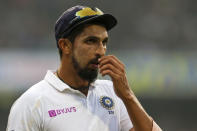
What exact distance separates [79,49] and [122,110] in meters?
0.39

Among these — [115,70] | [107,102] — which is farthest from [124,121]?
[115,70]

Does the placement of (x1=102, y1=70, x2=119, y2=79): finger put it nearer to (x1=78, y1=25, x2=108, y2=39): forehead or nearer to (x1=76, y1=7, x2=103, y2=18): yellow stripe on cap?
(x1=78, y1=25, x2=108, y2=39): forehead

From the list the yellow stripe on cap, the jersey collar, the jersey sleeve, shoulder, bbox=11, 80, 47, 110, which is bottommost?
the jersey sleeve

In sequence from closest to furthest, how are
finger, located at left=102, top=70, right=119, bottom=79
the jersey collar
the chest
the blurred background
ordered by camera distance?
finger, located at left=102, top=70, right=119, bottom=79 < the chest < the jersey collar < the blurred background

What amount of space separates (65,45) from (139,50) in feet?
20.7

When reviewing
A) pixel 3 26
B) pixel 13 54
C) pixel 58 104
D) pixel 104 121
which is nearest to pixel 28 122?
pixel 58 104

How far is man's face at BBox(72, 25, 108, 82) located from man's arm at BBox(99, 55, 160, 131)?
12cm

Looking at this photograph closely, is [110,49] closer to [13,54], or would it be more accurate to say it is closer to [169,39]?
[169,39]

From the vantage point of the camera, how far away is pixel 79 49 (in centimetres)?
254

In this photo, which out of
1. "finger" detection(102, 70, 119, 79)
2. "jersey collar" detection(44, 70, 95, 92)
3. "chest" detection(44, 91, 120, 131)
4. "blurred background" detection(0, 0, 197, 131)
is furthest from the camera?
"blurred background" detection(0, 0, 197, 131)

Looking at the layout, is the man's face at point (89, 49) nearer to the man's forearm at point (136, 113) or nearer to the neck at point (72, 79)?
the neck at point (72, 79)

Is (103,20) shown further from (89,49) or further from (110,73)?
(110,73)

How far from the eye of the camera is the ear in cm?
259

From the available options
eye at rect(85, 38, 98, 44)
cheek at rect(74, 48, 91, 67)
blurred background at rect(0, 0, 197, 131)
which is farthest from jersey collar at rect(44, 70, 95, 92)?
blurred background at rect(0, 0, 197, 131)
